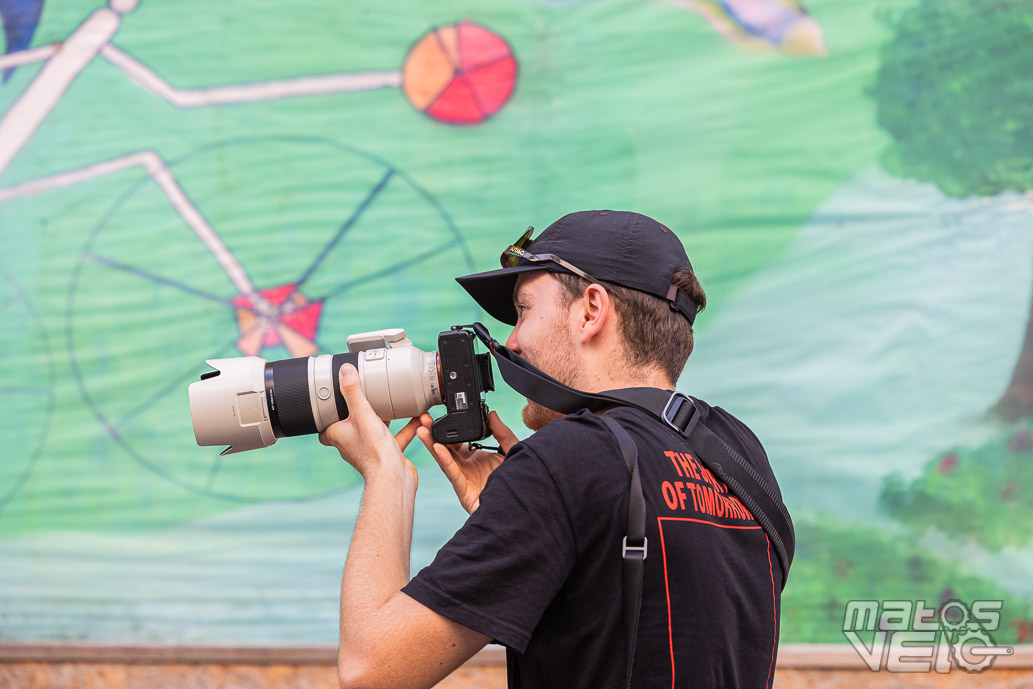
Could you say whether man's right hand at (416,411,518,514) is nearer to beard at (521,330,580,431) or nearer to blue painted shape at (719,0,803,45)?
beard at (521,330,580,431)

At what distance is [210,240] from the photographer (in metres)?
3.26

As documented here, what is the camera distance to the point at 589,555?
117 centimetres

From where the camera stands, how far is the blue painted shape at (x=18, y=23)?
11.0 feet

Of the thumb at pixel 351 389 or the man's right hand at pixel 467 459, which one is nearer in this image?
the thumb at pixel 351 389

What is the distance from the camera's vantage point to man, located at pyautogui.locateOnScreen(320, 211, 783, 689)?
112cm

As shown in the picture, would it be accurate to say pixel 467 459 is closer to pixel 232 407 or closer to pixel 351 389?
pixel 351 389

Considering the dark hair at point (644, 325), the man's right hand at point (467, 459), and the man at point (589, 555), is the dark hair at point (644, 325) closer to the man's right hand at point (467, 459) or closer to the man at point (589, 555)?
the man at point (589, 555)

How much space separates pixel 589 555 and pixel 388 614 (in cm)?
30

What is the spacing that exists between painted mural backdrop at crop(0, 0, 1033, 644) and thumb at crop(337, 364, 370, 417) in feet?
5.13

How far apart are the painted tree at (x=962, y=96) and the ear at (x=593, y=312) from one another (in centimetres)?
211

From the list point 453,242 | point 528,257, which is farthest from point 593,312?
point 453,242

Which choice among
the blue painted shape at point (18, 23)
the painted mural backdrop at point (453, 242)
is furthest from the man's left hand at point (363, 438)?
the blue painted shape at point (18, 23)

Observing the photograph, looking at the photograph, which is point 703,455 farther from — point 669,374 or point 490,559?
point 490,559

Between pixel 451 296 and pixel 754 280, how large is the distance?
1.17 meters
